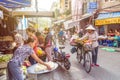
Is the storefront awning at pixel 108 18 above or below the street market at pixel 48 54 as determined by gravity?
above

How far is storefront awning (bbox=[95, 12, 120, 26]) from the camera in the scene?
2378 centimetres

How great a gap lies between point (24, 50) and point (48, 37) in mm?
5806

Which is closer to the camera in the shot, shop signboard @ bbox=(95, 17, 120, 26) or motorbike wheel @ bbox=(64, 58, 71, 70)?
motorbike wheel @ bbox=(64, 58, 71, 70)

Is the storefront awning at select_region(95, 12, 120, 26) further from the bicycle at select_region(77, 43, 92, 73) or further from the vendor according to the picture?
the vendor

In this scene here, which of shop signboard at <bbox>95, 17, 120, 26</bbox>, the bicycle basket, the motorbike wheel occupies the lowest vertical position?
the motorbike wheel

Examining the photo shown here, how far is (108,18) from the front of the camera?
2522cm

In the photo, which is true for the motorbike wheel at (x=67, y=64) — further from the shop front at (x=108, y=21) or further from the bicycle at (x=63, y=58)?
the shop front at (x=108, y=21)

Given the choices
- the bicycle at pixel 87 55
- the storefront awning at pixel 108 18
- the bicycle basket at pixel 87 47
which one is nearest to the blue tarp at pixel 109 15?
the storefront awning at pixel 108 18

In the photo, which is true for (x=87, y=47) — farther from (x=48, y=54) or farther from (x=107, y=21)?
(x=107, y=21)

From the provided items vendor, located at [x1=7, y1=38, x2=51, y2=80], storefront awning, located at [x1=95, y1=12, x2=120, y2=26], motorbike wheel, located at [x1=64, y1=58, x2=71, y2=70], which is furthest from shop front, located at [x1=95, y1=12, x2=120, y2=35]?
vendor, located at [x1=7, y1=38, x2=51, y2=80]

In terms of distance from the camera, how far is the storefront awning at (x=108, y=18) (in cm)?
2378

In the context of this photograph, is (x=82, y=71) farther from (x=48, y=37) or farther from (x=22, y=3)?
(x=22, y=3)

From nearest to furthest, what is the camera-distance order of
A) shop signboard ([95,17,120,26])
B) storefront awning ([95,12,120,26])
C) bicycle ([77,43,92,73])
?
bicycle ([77,43,92,73]) < shop signboard ([95,17,120,26]) < storefront awning ([95,12,120,26])

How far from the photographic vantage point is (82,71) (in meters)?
10.7
